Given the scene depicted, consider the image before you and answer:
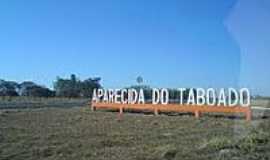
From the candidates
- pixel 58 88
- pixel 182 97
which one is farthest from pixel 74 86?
pixel 182 97

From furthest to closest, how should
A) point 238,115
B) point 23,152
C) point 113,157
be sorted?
point 238,115, point 23,152, point 113,157

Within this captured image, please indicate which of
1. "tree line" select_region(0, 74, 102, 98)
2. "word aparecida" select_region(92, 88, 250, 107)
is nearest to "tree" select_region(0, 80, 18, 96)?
"tree line" select_region(0, 74, 102, 98)

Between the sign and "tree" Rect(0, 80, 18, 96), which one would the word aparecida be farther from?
"tree" Rect(0, 80, 18, 96)

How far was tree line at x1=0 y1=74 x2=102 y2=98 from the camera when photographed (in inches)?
4321

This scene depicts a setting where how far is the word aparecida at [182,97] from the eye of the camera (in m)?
28.8

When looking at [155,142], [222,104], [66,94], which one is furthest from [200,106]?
[66,94]

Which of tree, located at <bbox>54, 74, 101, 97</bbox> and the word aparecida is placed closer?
the word aparecida

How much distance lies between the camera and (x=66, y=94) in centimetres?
11125

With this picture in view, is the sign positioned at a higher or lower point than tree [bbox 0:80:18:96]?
lower

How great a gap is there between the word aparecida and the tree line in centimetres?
6709

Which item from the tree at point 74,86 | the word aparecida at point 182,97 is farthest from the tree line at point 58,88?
the word aparecida at point 182,97

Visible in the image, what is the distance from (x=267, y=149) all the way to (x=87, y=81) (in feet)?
344

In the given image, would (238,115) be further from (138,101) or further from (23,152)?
(23,152)

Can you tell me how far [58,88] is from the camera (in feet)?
384
